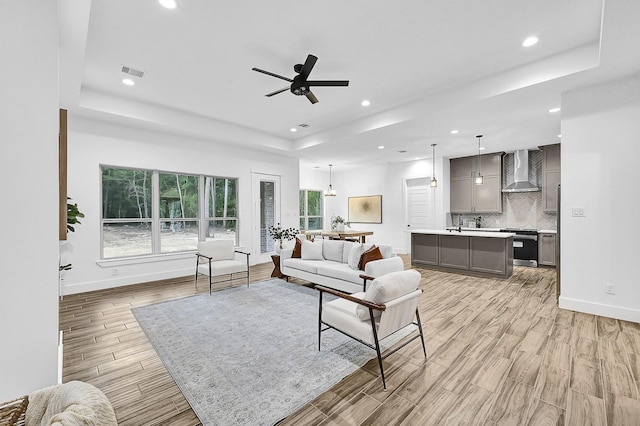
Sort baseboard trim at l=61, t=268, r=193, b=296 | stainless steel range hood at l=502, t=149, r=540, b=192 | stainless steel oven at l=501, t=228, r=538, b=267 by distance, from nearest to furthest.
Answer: baseboard trim at l=61, t=268, r=193, b=296
stainless steel oven at l=501, t=228, r=538, b=267
stainless steel range hood at l=502, t=149, r=540, b=192

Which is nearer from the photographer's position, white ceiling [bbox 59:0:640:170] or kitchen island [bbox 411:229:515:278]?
white ceiling [bbox 59:0:640:170]

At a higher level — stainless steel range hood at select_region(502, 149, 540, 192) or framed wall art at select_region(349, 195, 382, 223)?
stainless steel range hood at select_region(502, 149, 540, 192)

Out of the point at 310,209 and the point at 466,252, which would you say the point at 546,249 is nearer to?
the point at 466,252

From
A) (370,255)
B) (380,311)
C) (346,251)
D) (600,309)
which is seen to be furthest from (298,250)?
(600,309)

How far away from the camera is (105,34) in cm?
293

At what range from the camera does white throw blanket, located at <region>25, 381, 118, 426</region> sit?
2.71 ft

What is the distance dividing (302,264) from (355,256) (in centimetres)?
102

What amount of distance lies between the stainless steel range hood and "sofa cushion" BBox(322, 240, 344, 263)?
16.2 ft

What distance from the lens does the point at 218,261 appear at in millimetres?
5078

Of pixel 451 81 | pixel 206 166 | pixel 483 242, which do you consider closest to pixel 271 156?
pixel 206 166

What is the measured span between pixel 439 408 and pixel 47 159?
270 centimetres

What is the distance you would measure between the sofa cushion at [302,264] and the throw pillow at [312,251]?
13 centimetres

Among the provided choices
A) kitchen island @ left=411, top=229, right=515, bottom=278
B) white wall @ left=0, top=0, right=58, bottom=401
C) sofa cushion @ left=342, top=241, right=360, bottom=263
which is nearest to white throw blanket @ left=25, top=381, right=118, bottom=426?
white wall @ left=0, top=0, right=58, bottom=401

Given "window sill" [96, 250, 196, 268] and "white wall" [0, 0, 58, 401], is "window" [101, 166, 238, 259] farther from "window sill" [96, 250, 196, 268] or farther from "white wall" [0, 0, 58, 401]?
"white wall" [0, 0, 58, 401]
